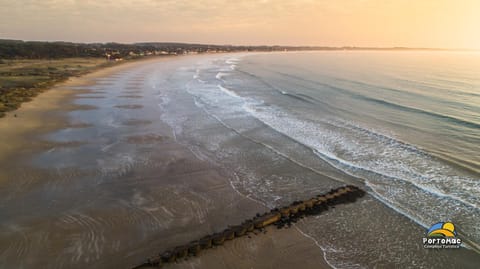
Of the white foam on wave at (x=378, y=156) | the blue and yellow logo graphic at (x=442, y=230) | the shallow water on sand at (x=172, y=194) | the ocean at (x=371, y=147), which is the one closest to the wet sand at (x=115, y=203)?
the shallow water on sand at (x=172, y=194)

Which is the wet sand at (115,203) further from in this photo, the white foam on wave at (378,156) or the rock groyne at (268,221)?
the white foam on wave at (378,156)

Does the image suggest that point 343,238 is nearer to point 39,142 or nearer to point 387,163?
point 387,163

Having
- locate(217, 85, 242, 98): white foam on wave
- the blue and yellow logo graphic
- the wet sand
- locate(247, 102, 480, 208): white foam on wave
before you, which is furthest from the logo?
locate(217, 85, 242, 98): white foam on wave

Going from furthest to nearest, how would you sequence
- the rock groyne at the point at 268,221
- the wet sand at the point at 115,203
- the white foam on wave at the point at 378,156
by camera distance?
the white foam on wave at the point at 378,156, the wet sand at the point at 115,203, the rock groyne at the point at 268,221

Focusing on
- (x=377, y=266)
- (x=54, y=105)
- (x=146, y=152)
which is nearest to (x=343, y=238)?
(x=377, y=266)

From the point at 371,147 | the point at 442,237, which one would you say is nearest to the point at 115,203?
the point at 442,237

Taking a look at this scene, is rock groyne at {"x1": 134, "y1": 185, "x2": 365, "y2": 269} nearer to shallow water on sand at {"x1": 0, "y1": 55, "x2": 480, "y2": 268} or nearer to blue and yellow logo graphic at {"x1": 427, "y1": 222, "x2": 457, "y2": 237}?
shallow water on sand at {"x1": 0, "y1": 55, "x2": 480, "y2": 268}

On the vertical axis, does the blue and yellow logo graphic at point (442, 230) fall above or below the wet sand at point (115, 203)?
below
